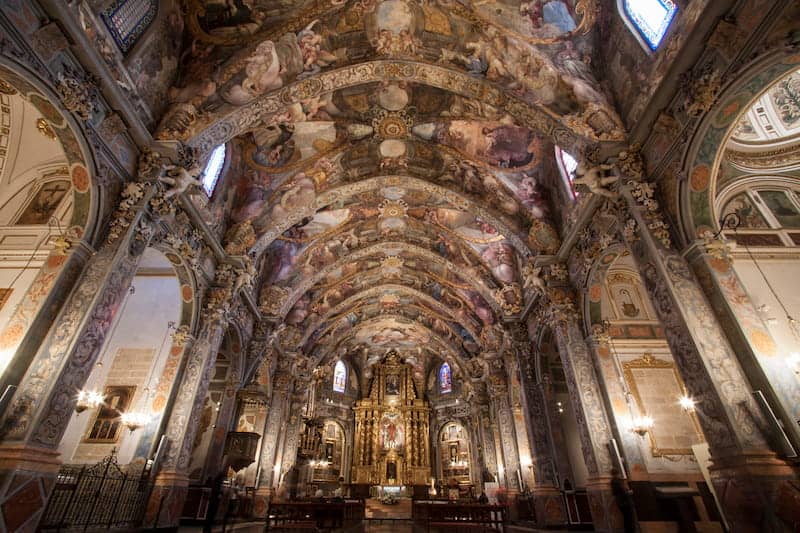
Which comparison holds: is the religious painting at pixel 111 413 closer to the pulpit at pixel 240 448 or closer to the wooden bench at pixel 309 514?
the pulpit at pixel 240 448

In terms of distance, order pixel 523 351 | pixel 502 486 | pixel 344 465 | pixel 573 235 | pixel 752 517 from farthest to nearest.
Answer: pixel 344 465 < pixel 502 486 < pixel 523 351 < pixel 573 235 < pixel 752 517

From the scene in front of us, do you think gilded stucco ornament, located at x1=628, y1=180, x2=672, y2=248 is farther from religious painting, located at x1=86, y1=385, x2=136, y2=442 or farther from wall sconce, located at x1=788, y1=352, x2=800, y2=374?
religious painting, located at x1=86, y1=385, x2=136, y2=442

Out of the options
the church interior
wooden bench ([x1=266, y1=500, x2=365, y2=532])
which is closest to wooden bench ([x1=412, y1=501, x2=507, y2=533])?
the church interior

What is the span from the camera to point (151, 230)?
8.12m

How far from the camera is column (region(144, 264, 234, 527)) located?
27.9 ft

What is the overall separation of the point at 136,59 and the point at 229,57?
227 cm

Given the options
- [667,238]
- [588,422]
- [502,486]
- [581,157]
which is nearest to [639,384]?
[588,422]

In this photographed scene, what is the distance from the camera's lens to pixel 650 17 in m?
7.81

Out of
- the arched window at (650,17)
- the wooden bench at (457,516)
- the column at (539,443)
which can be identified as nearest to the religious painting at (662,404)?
the column at (539,443)

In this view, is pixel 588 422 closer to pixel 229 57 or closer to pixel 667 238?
pixel 667 238

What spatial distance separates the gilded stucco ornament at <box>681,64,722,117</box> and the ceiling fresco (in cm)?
163

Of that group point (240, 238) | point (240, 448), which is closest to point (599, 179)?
point (240, 238)

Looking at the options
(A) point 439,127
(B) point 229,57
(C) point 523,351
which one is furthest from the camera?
(C) point 523,351

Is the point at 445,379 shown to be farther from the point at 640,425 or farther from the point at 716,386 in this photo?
the point at 716,386
